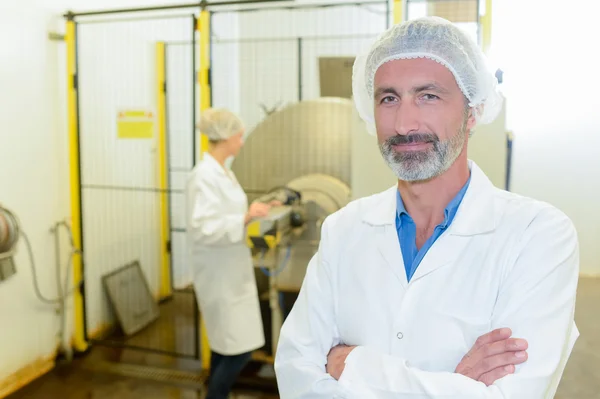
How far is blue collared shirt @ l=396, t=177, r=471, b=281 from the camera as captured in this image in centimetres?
107

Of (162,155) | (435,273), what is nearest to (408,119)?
(435,273)

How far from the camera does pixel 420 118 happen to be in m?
1.01

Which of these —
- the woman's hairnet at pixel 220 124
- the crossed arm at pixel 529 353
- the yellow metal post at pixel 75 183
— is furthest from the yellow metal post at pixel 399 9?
the yellow metal post at pixel 75 183

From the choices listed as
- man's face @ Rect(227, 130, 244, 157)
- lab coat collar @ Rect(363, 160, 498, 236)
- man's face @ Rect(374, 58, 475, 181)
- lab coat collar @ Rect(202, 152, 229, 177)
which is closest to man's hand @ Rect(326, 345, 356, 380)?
lab coat collar @ Rect(363, 160, 498, 236)

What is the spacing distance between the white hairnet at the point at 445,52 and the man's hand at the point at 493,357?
0.47 meters

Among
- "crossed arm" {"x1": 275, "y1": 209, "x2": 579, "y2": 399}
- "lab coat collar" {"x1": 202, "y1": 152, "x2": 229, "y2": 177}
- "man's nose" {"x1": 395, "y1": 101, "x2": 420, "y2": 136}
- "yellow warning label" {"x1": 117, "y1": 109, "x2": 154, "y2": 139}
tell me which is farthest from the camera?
"yellow warning label" {"x1": 117, "y1": 109, "x2": 154, "y2": 139}

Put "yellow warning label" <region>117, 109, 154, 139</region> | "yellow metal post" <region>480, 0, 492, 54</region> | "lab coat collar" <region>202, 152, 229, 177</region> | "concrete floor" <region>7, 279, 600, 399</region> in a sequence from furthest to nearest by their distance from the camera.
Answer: "yellow warning label" <region>117, 109, 154, 139</region> → "concrete floor" <region>7, 279, 600, 399</region> → "lab coat collar" <region>202, 152, 229, 177</region> → "yellow metal post" <region>480, 0, 492, 54</region>

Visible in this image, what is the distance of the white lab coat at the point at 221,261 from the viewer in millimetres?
2266

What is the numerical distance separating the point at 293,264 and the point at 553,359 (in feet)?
5.63

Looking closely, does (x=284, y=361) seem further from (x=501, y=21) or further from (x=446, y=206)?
(x=501, y=21)

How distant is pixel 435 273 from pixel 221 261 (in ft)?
4.78

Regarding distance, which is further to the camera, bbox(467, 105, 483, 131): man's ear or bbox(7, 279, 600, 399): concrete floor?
bbox(7, 279, 600, 399): concrete floor

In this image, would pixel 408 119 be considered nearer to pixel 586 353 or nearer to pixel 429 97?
pixel 429 97

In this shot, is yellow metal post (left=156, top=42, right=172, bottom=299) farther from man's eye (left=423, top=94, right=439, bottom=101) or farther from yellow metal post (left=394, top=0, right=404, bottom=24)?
man's eye (left=423, top=94, right=439, bottom=101)
